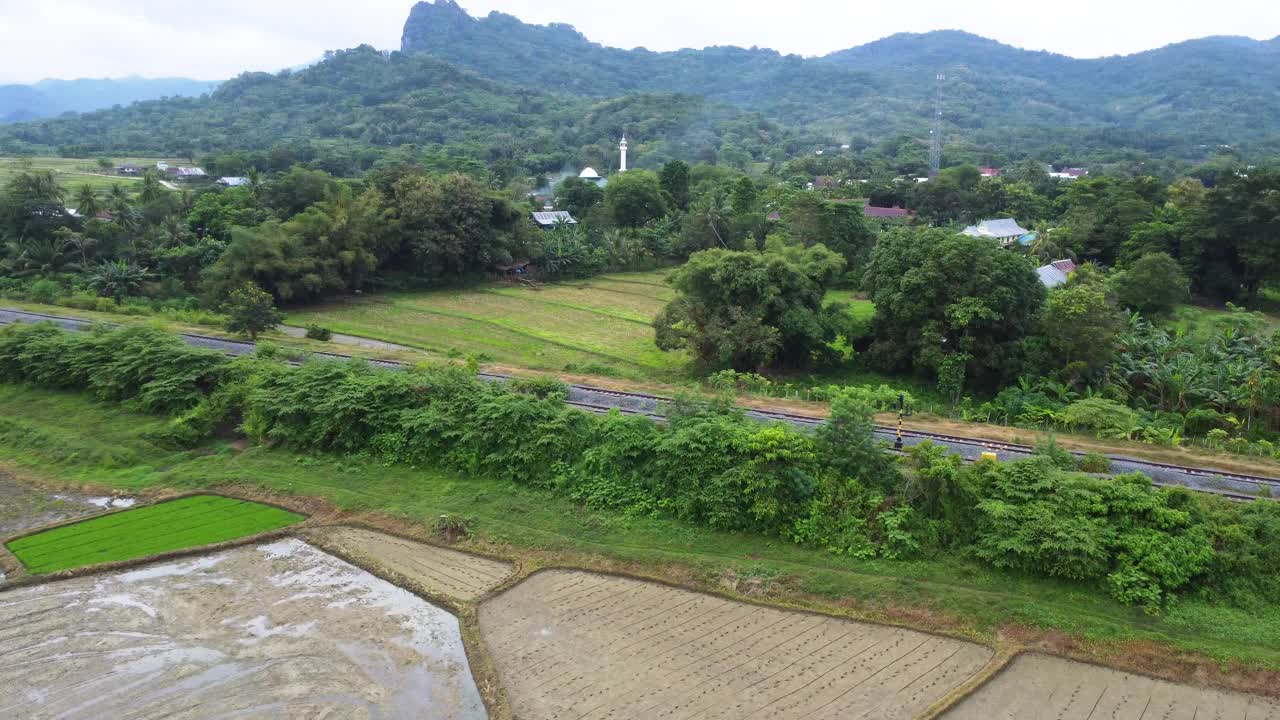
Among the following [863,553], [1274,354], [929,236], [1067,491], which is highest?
[929,236]

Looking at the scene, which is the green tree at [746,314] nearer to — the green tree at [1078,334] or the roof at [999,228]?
the green tree at [1078,334]

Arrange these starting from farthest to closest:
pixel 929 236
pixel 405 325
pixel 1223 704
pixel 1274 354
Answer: pixel 405 325
pixel 929 236
pixel 1274 354
pixel 1223 704

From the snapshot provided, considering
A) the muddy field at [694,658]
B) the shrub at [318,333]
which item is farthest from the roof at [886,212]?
the muddy field at [694,658]

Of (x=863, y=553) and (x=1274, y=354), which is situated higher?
(x=1274, y=354)

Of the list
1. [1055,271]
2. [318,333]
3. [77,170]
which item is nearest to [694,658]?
[318,333]

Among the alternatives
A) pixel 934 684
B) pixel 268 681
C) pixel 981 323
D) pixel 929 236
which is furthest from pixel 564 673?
pixel 929 236

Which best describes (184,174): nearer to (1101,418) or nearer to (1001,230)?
(1001,230)

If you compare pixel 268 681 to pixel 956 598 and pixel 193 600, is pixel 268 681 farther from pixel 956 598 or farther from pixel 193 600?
pixel 956 598
